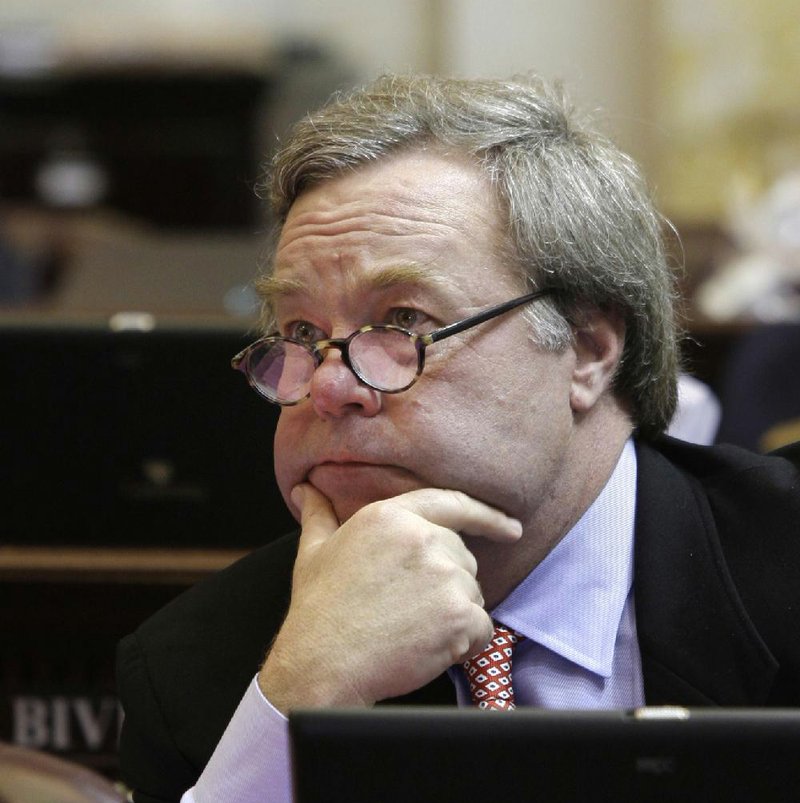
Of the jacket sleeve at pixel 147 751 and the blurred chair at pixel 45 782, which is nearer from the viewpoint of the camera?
the blurred chair at pixel 45 782

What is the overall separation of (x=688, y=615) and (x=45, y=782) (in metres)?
0.71

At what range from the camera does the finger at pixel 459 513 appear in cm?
144

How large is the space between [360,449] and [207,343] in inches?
→ 27.6

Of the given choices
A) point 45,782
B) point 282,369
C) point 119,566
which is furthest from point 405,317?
point 119,566

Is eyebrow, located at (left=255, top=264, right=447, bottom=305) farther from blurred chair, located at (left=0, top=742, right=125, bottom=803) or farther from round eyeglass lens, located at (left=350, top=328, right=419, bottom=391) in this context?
blurred chair, located at (left=0, top=742, right=125, bottom=803)

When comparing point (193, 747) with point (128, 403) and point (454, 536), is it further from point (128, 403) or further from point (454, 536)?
point (128, 403)

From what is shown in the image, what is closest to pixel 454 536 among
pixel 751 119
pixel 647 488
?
pixel 647 488

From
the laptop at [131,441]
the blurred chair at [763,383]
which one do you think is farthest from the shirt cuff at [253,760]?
the blurred chair at [763,383]

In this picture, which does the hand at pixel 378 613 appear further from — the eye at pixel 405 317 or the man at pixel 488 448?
the eye at pixel 405 317

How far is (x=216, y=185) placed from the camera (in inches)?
273

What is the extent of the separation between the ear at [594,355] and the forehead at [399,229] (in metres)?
0.15

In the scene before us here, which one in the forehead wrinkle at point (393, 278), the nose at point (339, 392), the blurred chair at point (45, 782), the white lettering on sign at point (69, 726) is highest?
the forehead wrinkle at point (393, 278)

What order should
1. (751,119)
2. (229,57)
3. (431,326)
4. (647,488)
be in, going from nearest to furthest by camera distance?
(431,326) → (647,488) → (751,119) → (229,57)

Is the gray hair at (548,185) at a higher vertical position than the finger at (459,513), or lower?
higher
